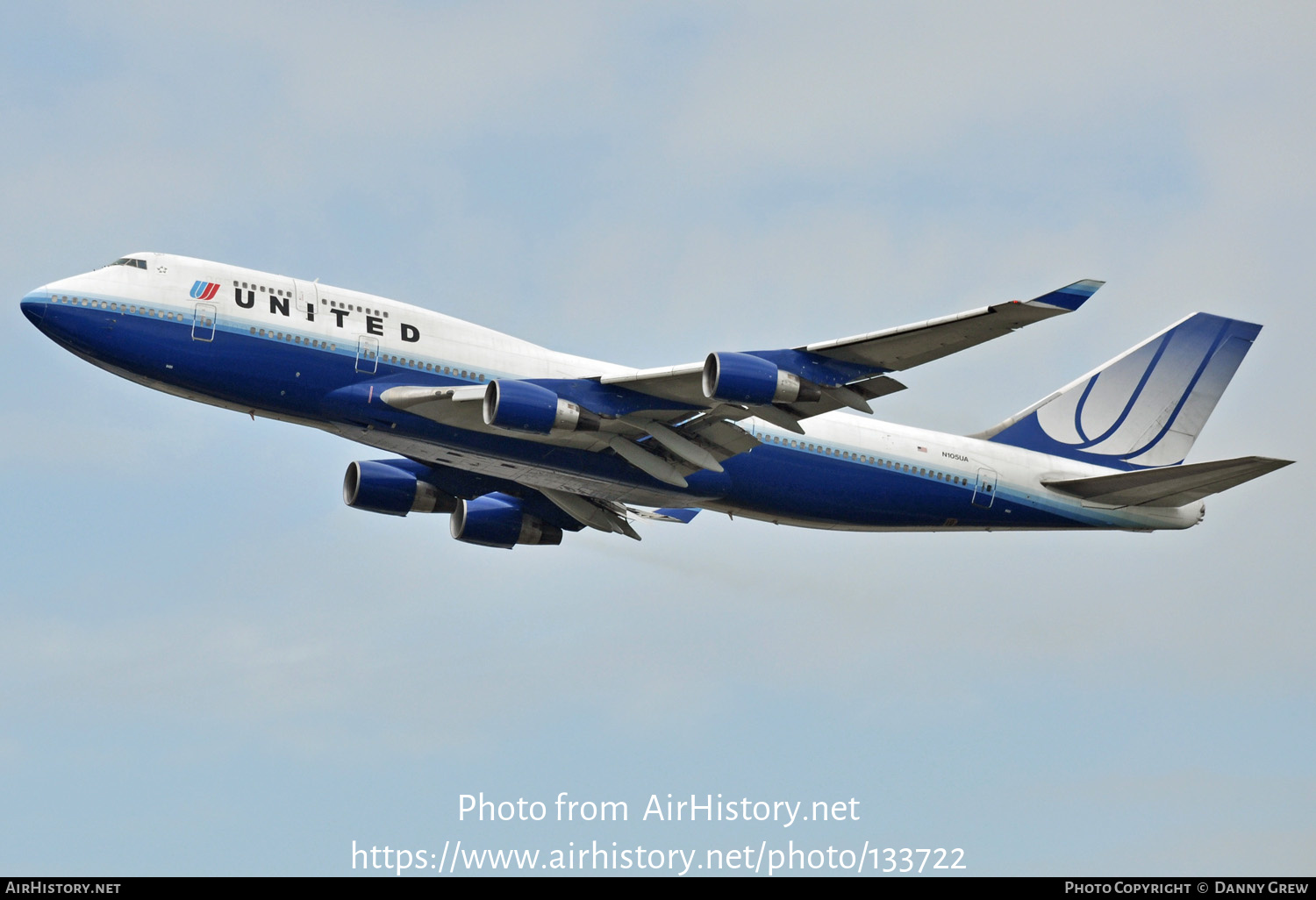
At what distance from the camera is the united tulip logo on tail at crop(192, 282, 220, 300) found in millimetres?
40906

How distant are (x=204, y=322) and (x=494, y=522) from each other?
13.3 meters

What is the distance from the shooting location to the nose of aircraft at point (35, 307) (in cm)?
→ 4019

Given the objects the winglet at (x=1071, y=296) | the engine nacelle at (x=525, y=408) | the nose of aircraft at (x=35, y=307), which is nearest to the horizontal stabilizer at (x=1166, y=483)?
the winglet at (x=1071, y=296)

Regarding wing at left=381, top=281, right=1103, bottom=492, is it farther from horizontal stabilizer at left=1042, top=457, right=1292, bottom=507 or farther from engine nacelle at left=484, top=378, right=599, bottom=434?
horizontal stabilizer at left=1042, top=457, right=1292, bottom=507

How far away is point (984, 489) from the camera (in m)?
47.9

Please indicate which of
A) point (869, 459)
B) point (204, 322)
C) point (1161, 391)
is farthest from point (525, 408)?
point (1161, 391)

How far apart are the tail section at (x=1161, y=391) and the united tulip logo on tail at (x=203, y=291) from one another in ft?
88.2

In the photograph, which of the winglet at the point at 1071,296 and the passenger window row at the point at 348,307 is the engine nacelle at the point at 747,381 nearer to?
the winglet at the point at 1071,296

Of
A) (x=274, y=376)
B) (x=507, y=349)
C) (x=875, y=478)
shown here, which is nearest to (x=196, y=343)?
(x=274, y=376)

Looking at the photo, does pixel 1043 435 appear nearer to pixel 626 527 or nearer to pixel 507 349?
pixel 626 527

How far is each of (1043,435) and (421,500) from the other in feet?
66.5

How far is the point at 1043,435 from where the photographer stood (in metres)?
50.7

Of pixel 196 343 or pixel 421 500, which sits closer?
pixel 196 343

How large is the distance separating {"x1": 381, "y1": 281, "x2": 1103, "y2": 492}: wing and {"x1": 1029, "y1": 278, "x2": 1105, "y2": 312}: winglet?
0.86 feet
